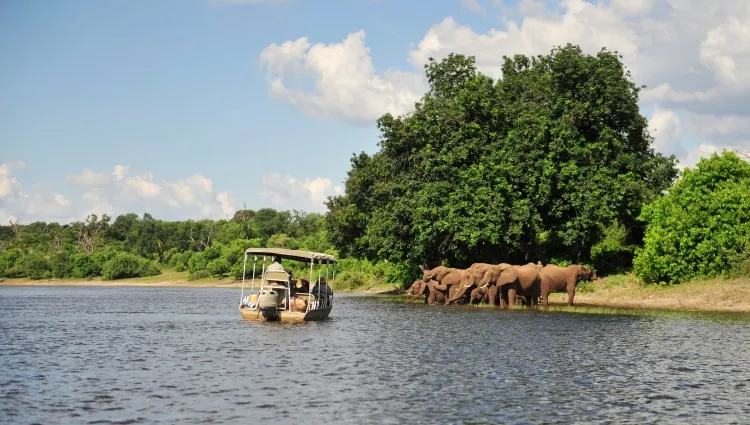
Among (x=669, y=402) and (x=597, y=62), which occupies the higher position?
(x=597, y=62)

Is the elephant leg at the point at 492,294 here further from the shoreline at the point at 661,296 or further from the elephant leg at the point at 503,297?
the shoreline at the point at 661,296

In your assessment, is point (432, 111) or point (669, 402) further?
point (432, 111)

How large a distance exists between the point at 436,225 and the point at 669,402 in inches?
1688

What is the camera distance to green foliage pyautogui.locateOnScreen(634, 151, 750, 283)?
5528 cm

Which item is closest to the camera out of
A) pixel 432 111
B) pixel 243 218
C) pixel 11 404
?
pixel 11 404

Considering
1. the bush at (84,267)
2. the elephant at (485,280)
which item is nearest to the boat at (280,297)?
the elephant at (485,280)

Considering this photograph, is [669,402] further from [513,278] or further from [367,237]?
[367,237]

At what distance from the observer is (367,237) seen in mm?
76375

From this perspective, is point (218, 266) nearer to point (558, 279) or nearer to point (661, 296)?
point (558, 279)

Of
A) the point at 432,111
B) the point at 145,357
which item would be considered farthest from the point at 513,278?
the point at 145,357

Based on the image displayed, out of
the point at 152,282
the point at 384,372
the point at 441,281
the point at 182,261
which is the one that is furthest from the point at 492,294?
the point at 182,261

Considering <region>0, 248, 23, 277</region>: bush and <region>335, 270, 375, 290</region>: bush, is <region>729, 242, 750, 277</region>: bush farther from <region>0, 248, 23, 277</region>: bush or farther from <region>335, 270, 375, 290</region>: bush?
<region>0, 248, 23, 277</region>: bush

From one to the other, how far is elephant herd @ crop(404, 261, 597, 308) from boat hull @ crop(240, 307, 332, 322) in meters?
15.6

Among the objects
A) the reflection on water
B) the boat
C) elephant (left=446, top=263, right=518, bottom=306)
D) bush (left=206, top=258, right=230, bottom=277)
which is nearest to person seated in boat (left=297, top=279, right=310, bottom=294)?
the boat
